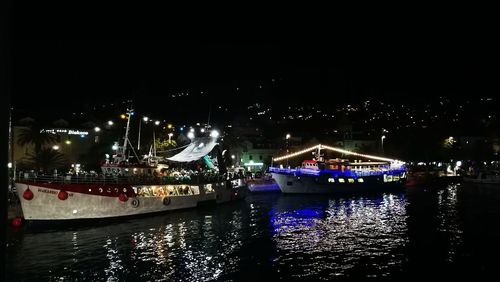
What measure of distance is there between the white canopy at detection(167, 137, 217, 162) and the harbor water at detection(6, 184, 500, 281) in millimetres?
9755

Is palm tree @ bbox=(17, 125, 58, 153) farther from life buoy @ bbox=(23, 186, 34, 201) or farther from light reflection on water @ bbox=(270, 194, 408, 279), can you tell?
light reflection on water @ bbox=(270, 194, 408, 279)

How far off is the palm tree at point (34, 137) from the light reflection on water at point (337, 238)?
116 feet

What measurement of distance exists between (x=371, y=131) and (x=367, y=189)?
52001 mm

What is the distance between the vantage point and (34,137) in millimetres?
62656

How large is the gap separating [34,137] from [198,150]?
24.0m

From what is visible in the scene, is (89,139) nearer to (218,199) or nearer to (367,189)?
(218,199)

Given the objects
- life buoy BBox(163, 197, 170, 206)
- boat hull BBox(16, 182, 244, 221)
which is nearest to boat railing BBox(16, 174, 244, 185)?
boat hull BBox(16, 182, 244, 221)

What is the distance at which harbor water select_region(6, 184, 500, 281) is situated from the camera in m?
24.4

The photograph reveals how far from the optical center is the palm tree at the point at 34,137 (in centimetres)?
6266

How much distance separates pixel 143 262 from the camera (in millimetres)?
26391

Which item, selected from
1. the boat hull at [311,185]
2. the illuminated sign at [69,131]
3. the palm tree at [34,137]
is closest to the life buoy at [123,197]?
the palm tree at [34,137]

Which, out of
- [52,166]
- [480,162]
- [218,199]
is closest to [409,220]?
[218,199]

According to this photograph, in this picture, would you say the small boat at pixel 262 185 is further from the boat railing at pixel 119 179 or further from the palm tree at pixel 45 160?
the palm tree at pixel 45 160

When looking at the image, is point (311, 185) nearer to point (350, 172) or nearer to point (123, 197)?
point (350, 172)
